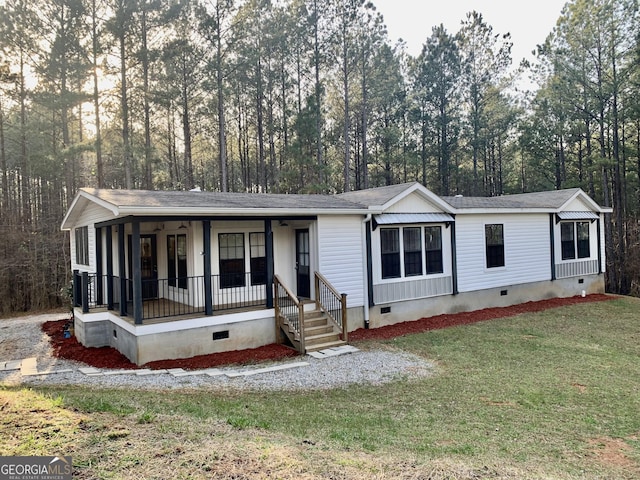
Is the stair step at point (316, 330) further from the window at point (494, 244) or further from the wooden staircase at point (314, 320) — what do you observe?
the window at point (494, 244)

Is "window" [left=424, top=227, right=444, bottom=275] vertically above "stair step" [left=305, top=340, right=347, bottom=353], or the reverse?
"window" [left=424, top=227, right=444, bottom=275]

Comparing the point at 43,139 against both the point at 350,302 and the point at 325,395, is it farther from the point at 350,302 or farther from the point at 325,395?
the point at 325,395

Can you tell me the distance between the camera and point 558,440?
4.68 m

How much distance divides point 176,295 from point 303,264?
3.33 metres

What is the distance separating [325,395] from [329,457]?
2606mm

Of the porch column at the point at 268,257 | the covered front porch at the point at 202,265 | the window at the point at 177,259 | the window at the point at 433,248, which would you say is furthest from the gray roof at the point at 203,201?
the window at the point at 433,248

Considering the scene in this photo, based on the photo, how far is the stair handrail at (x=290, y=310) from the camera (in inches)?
351

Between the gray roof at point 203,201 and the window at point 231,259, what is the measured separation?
0.93 metres

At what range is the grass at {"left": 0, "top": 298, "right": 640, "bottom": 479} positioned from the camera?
3.48 m

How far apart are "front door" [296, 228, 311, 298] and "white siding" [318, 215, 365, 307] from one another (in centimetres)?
54

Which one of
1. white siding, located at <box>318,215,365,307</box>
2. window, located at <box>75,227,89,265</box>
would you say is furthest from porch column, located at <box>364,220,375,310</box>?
window, located at <box>75,227,89,265</box>

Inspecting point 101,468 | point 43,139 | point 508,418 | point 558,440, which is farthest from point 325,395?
point 43,139

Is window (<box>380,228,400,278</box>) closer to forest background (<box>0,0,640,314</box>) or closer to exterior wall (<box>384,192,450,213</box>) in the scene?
exterior wall (<box>384,192,450,213</box>)

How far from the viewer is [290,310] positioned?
9773 millimetres
